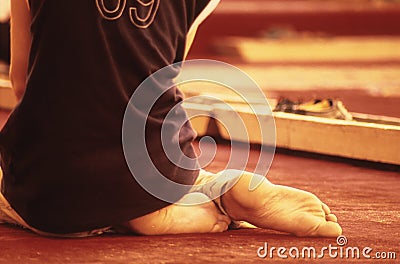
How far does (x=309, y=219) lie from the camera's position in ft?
5.19

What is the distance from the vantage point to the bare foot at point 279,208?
1.56 meters

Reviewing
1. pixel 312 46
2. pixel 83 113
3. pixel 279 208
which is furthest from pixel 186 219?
pixel 312 46

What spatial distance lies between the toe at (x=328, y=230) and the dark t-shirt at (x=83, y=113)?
28 centimetres

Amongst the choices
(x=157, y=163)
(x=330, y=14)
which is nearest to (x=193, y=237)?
(x=157, y=163)

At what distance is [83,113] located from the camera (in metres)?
1.50

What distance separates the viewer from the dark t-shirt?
4.91ft

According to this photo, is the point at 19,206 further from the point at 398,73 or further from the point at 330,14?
the point at 330,14

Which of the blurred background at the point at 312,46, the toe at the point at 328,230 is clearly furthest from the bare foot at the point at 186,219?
the blurred background at the point at 312,46

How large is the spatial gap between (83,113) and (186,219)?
261 millimetres

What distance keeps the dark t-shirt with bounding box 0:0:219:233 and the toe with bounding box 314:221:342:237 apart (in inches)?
11.2

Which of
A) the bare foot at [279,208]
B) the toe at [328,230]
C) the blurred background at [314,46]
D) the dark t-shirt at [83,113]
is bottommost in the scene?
the blurred background at [314,46]

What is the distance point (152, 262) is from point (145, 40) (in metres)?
0.36

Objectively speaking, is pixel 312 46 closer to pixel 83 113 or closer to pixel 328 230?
pixel 328 230

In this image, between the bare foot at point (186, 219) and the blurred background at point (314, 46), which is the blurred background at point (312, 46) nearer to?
the blurred background at point (314, 46)
